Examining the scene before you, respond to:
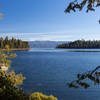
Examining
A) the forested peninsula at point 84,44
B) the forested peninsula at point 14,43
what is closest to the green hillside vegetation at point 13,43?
the forested peninsula at point 14,43

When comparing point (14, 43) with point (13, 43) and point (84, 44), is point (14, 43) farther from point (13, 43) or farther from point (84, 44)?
point (84, 44)

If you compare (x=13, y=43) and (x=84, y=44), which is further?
(x=84, y=44)

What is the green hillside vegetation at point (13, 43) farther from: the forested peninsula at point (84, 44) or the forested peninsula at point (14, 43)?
the forested peninsula at point (84, 44)

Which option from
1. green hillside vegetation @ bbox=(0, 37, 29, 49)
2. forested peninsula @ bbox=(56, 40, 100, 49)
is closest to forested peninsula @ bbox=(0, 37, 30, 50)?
green hillside vegetation @ bbox=(0, 37, 29, 49)

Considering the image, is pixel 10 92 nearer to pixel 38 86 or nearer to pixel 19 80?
pixel 19 80

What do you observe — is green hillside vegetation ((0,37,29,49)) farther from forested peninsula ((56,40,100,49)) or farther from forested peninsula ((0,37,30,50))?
forested peninsula ((56,40,100,49))

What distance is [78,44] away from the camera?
538 feet

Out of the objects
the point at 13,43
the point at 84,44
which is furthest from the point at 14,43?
the point at 84,44

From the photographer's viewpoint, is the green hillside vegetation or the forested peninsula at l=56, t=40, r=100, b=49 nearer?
the green hillside vegetation

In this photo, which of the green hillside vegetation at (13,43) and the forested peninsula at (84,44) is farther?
the forested peninsula at (84,44)

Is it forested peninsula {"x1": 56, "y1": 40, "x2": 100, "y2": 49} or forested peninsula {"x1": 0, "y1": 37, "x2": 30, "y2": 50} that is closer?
forested peninsula {"x1": 0, "y1": 37, "x2": 30, "y2": 50}

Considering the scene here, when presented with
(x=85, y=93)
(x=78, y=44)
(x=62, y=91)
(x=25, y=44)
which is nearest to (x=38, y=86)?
(x=62, y=91)

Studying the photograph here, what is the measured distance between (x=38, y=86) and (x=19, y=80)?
314 inches

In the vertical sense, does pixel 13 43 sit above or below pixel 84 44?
above
